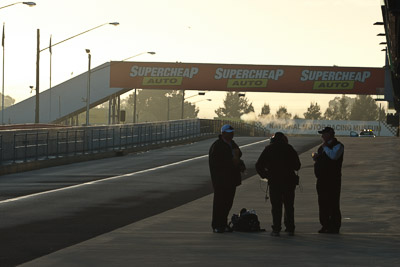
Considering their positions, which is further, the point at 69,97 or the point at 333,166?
the point at 69,97

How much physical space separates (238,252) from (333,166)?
2.83 metres

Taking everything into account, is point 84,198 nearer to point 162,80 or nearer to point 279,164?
point 279,164

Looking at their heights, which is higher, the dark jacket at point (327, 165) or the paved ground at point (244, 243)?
the dark jacket at point (327, 165)

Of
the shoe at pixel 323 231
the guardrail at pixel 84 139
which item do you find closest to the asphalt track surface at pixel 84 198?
the guardrail at pixel 84 139

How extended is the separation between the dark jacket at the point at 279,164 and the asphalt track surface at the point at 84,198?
10.2 ft

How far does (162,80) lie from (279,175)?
8393cm

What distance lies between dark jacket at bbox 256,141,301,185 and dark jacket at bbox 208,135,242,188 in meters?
0.46

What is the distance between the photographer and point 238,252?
1384cm

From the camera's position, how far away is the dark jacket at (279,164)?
15.6 meters

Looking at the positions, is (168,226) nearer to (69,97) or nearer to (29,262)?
(29,262)

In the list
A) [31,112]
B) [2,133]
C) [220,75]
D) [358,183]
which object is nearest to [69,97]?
[31,112]

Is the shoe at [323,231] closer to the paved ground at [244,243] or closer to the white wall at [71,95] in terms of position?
the paved ground at [244,243]

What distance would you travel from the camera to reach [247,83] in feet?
320

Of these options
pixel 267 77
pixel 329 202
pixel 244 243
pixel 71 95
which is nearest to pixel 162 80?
pixel 71 95
